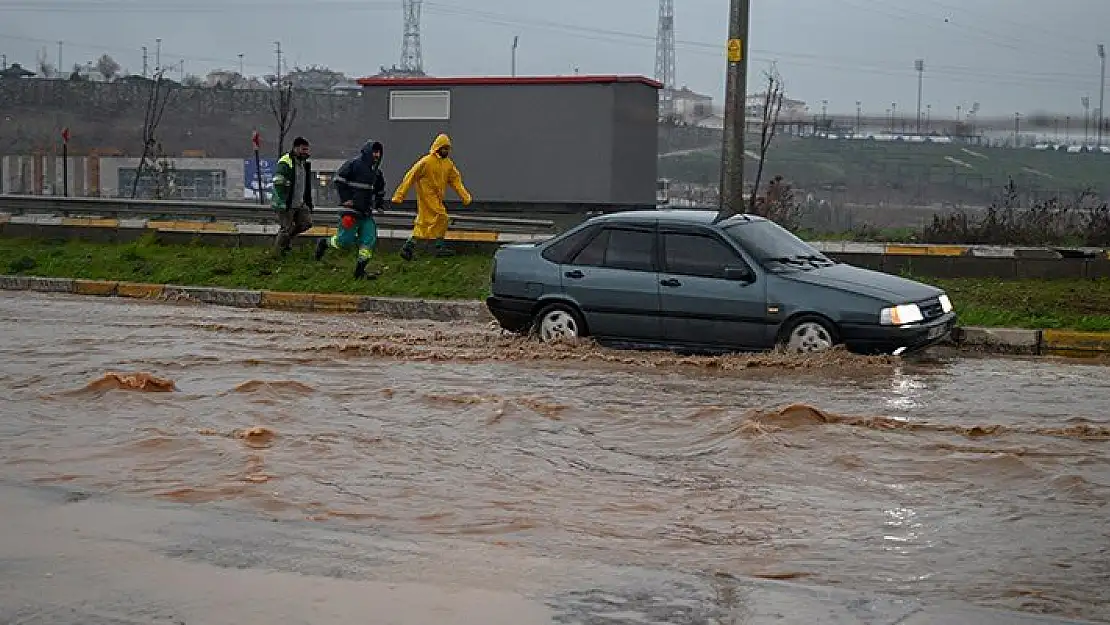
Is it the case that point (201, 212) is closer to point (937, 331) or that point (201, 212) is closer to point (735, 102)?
point (735, 102)

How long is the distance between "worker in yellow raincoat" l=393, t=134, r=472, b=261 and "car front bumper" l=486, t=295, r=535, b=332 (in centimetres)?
559

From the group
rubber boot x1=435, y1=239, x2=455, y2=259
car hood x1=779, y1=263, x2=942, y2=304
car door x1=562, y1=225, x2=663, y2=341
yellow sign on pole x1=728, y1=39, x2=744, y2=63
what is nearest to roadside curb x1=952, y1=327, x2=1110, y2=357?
car hood x1=779, y1=263, x2=942, y2=304

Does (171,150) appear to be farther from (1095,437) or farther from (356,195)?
(1095,437)

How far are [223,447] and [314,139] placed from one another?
5644 centimetres

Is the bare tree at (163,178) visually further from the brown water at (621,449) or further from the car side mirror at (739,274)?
the car side mirror at (739,274)

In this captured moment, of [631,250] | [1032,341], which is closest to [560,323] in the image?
[631,250]

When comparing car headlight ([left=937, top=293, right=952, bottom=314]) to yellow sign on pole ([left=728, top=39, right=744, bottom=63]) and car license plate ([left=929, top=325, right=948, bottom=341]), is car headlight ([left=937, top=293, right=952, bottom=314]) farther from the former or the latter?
Answer: yellow sign on pole ([left=728, top=39, right=744, bottom=63])

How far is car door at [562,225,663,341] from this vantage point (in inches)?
535

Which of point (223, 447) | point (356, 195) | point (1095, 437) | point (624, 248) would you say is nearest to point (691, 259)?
point (624, 248)

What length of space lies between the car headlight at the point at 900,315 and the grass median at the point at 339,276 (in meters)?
2.42

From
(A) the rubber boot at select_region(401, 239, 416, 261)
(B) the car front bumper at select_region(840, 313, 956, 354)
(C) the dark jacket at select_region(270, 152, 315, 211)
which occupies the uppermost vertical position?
(C) the dark jacket at select_region(270, 152, 315, 211)

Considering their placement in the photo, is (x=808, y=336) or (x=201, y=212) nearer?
(x=808, y=336)

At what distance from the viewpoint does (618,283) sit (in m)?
13.7

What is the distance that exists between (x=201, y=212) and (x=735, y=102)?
10.7 m
